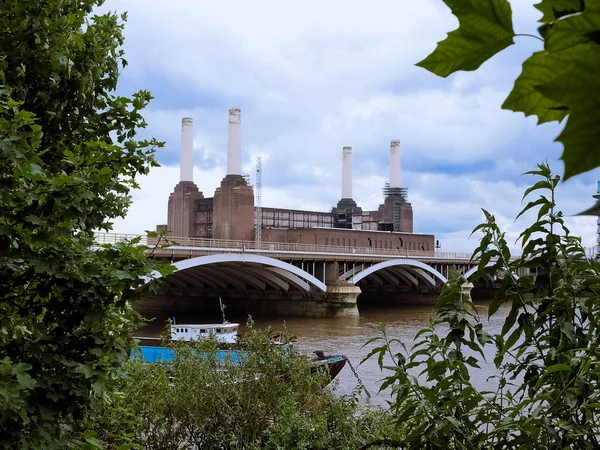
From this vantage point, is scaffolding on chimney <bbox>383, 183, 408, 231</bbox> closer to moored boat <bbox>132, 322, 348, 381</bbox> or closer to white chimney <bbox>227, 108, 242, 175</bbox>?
white chimney <bbox>227, 108, 242, 175</bbox>

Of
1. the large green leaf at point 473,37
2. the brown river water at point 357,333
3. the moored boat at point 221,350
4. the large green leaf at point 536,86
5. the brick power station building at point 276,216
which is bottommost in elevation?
the brown river water at point 357,333

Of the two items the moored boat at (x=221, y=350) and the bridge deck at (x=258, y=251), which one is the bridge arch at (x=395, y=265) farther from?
the moored boat at (x=221, y=350)

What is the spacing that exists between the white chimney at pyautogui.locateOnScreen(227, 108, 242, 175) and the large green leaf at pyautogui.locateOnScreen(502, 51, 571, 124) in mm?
47775

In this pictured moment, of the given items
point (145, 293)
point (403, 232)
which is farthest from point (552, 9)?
point (403, 232)

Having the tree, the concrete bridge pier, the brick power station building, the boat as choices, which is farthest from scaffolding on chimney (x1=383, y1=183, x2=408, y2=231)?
the tree

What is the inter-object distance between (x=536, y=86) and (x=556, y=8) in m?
0.10

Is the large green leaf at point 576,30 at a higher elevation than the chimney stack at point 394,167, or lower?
lower

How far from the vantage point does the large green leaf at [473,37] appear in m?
0.38

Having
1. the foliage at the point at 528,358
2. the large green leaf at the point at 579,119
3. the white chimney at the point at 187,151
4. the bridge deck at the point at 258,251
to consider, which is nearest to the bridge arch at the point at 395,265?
the bridge deck at the point at 258,251

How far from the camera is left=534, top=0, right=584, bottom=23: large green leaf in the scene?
357 mm

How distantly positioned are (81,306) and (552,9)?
3607mm

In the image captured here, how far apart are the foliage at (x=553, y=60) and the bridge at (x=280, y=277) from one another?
27281 mm

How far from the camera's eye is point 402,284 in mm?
49656

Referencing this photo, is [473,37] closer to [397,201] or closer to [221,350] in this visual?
[221,350]
